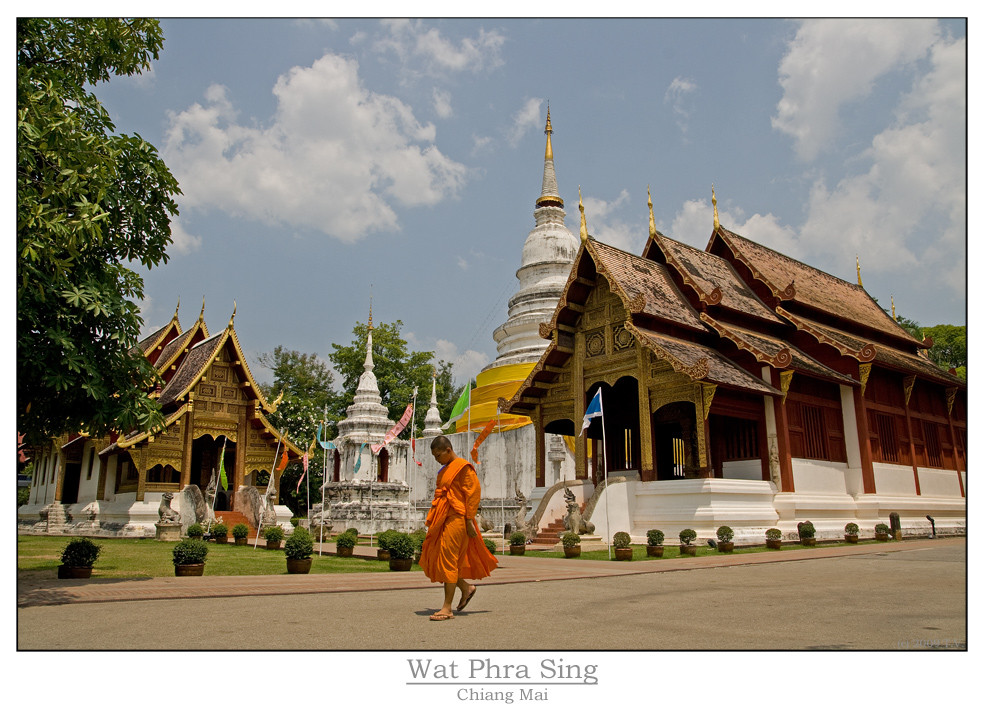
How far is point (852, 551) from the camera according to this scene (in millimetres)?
14438

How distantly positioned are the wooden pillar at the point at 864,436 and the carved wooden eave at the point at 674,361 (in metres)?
6.15

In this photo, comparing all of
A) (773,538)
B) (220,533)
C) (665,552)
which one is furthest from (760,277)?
(220,533)

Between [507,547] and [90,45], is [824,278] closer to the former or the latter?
[507,547]

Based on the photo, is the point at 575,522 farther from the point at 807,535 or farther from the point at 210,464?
the point at 210,464

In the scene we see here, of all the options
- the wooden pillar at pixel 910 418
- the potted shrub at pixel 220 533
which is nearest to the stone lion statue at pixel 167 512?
the potted shrub at pixel 220 533

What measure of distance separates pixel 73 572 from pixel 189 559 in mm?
1429

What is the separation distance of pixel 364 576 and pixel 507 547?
6920mm

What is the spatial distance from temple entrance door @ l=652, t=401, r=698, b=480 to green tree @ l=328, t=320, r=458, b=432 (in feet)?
82.4

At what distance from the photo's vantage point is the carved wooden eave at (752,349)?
56.0 feet

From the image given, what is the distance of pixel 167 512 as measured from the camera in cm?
2105

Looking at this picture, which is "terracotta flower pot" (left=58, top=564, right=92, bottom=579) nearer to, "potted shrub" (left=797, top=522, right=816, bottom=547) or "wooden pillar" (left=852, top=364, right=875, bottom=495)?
"potted shrub" (left=797, top=522, right=816, bottom=547)

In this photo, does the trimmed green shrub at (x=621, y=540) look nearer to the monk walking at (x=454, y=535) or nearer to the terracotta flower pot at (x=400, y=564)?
the terracotta flower pot at (x=400, y=564)

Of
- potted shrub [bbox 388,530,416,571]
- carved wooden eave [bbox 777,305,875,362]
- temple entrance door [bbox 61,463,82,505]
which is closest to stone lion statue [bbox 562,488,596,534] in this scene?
potted shrub [bbox 388,530,416,571]

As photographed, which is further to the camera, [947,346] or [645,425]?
[947,346]
